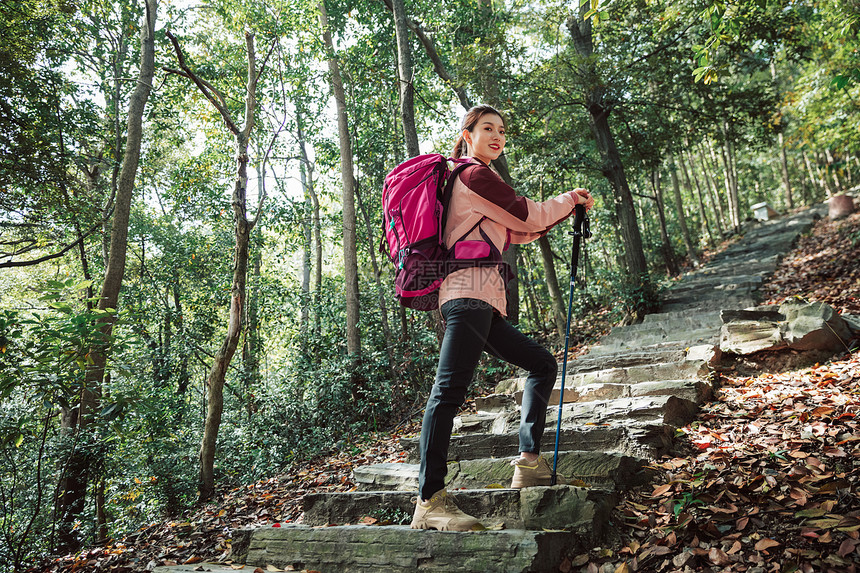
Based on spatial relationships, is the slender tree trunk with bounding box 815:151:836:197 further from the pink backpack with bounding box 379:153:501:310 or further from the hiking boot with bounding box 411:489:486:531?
the hiking boot with bounding box 411:489:486:531

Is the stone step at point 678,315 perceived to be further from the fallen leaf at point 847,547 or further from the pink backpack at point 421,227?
the pink backpack at point 421,227

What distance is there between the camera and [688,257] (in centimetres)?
1666

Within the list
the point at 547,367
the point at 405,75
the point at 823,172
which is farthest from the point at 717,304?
the point at 823,172

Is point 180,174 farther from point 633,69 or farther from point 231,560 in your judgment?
point 231,560

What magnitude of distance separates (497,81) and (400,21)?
190 centimetres

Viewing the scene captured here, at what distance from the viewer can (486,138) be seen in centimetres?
256

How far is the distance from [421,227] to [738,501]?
6.51 ft

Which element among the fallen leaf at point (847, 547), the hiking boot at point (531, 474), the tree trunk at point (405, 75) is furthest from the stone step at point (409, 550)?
the tree trunk at point (405, 75)

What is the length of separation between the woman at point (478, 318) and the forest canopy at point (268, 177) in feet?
5.84

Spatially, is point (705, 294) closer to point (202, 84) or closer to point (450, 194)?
point (450, 194)

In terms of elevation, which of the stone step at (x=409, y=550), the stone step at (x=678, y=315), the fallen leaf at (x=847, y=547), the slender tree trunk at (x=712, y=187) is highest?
the slender tree trunk at (x=712, y=187)

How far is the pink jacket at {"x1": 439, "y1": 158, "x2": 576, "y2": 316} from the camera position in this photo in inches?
90.4

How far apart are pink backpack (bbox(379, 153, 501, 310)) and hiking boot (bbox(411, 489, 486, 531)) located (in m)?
0.92

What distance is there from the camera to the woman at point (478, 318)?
220 cm
